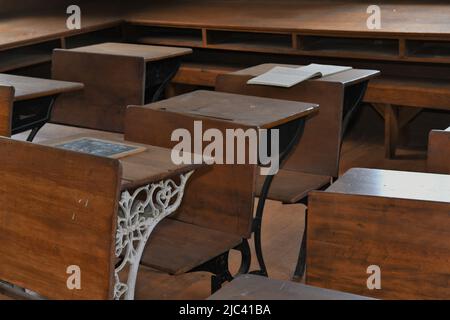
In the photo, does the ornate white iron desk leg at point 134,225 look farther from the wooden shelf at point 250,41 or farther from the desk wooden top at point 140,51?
the wooden shelf at point 250,41

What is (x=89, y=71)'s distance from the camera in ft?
12.1

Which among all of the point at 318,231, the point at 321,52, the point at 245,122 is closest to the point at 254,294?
the point at 318,231

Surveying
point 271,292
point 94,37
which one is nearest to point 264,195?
point 271,292

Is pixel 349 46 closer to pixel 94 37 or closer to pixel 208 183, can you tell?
pixel 94 37

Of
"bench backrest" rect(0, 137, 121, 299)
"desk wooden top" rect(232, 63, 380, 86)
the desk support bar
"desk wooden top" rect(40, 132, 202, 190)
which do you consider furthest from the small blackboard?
"desk wooden top" rect(232, 63, 380, 86)

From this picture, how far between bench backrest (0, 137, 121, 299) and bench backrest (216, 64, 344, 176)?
1366mm

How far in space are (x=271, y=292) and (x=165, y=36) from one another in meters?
4.29

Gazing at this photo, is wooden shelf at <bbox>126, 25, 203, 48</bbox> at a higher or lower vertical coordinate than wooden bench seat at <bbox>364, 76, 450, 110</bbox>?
higher

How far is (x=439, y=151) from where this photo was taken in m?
2.29

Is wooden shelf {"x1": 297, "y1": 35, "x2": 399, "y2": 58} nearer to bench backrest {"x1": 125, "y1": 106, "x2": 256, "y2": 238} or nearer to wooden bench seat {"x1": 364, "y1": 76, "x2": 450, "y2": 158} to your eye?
wooden bench seat {"x1": 364, "y1": 76, "x2": 450, "y2": 158}

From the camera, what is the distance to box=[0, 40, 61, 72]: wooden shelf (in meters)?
4.61

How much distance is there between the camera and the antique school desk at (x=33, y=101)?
319 cm
